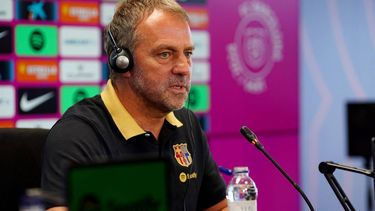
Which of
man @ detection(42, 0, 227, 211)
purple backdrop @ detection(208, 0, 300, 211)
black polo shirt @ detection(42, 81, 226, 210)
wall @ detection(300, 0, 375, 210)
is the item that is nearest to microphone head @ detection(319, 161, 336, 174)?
black polo shirt @ detection(42, 81, 226, 210)

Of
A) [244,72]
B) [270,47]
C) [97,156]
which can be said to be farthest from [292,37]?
[97,156]

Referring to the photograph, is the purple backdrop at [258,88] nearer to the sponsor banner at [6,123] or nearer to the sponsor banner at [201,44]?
the sponsor banner at [201,44]

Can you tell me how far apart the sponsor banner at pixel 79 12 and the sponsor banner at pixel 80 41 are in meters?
0.04

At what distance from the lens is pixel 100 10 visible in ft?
9.86

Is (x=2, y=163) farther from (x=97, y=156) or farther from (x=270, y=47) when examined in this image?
(x=270, y=47)

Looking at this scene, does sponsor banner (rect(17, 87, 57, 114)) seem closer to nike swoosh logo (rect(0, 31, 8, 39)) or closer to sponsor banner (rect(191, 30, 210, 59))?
nike swoosh logo (rect(0, 31, 8, 39))

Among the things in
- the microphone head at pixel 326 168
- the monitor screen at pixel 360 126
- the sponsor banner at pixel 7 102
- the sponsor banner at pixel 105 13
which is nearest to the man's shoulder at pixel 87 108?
the microphone head at pixel 326 168

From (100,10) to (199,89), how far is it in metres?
0.72

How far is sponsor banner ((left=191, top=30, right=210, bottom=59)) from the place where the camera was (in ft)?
10.9

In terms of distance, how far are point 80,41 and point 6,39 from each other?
36 cm

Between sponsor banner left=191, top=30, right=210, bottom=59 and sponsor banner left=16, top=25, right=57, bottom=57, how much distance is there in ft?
2.67

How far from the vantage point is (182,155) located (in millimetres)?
1781

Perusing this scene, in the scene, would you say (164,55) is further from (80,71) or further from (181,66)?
(80,71)

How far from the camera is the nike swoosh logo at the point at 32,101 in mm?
2760
